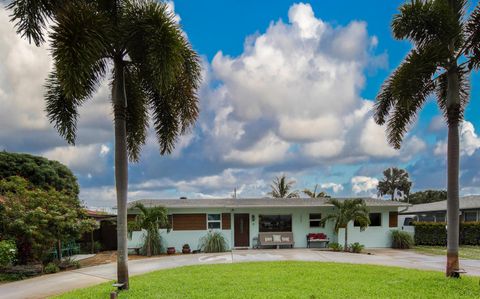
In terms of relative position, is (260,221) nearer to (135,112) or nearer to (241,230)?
(241,230)

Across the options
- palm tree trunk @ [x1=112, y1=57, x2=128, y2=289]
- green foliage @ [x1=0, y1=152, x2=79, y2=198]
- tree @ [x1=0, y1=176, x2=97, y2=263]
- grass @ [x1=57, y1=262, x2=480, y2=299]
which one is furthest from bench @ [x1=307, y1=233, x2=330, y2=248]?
palm tree trunk @ [x1=112, y1=57, x2=128, y2=289]

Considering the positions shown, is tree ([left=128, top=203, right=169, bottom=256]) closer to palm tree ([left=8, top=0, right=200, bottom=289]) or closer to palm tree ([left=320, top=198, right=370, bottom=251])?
palm tree ([left=8, top=0, right=200, bottom=289])

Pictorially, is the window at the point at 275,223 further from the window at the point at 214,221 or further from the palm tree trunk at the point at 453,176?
the palm tree trunk at the point at 453,176

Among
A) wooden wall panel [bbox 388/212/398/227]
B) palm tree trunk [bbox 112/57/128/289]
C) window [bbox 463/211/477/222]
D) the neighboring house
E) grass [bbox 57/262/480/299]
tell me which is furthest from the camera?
window [bbox 463/211/477/222]

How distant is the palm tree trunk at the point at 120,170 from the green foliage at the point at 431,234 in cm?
2065

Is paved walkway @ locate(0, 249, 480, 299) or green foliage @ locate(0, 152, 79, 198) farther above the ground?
green foliage @ locate(0, 152, 79, 198)

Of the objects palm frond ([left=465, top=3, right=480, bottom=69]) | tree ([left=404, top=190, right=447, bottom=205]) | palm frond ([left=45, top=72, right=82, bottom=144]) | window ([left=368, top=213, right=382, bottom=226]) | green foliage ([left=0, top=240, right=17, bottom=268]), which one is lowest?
tree ([left=404, top=190, right=447, bottom=205])

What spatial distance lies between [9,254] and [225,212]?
38.6 ft

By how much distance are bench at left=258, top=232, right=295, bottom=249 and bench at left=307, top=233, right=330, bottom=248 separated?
38.7 inches

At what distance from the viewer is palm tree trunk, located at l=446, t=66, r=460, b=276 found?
1051 cm

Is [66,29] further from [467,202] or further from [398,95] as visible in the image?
[467,202]

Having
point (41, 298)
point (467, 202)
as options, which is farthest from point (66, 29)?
point (467, 202)

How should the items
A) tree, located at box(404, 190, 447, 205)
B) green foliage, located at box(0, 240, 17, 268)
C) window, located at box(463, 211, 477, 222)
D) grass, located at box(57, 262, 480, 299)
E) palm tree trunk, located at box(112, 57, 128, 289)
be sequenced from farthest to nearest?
tree, located at box(404, 190, 447, 205) → window, located at box(463, 211, 477, 222) → green foliage, located at box(0, 240, 17, 268) → palm tree trunk, located at box(112, 57, 128, 289) → grass, located at box(57, 262, 480, 299)

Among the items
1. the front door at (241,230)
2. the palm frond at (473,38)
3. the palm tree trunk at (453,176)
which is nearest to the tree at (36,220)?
the front door at (241,230)
